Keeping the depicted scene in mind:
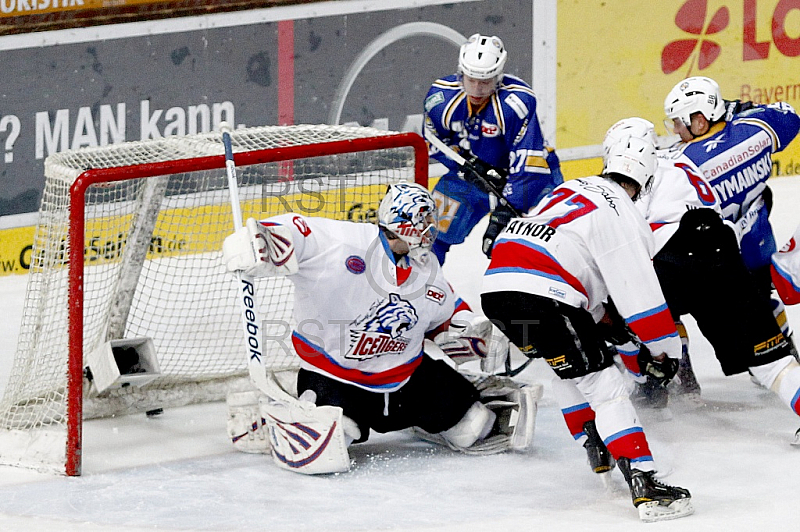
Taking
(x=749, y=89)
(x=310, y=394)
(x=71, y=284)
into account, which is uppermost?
(x=749, y=89)

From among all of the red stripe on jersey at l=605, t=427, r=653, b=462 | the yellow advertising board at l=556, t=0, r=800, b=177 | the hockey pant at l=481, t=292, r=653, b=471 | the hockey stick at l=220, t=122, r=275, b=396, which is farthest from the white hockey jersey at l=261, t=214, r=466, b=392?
the yellow advertising board at l=556, t=0, r=800, b=177

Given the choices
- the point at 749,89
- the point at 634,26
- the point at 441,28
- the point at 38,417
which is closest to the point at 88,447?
the point at 38,417

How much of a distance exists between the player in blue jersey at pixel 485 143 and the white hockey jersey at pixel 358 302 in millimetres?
1154

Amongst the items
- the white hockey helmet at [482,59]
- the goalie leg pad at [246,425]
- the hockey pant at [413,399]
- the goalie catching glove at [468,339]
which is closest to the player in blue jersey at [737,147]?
the white hockey helmet at [482,59]

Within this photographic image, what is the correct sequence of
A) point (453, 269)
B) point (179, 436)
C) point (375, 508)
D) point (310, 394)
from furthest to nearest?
1. point (453, 269)
2. point (179, 436)
3. point (310, 394)
4. point (375, 508)

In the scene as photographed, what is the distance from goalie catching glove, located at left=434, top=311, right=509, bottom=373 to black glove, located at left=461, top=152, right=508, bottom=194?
902 mm

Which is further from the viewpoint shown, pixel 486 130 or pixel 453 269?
pixel 453 269

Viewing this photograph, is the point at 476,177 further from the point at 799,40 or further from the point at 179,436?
the point at 799,40

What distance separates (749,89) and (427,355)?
3.87m

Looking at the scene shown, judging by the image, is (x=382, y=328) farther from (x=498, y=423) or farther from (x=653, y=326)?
(x=653, y=326)

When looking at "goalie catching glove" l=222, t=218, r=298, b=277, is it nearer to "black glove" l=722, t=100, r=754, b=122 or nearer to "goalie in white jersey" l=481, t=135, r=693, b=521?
"goalie in white jersey" l=481, t=135, r=693, b=521

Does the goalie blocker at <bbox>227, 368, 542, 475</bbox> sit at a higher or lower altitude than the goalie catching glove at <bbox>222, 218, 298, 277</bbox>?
lower

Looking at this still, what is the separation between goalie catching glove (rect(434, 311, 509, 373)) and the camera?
446cm

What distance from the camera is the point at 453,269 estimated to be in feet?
21.1
